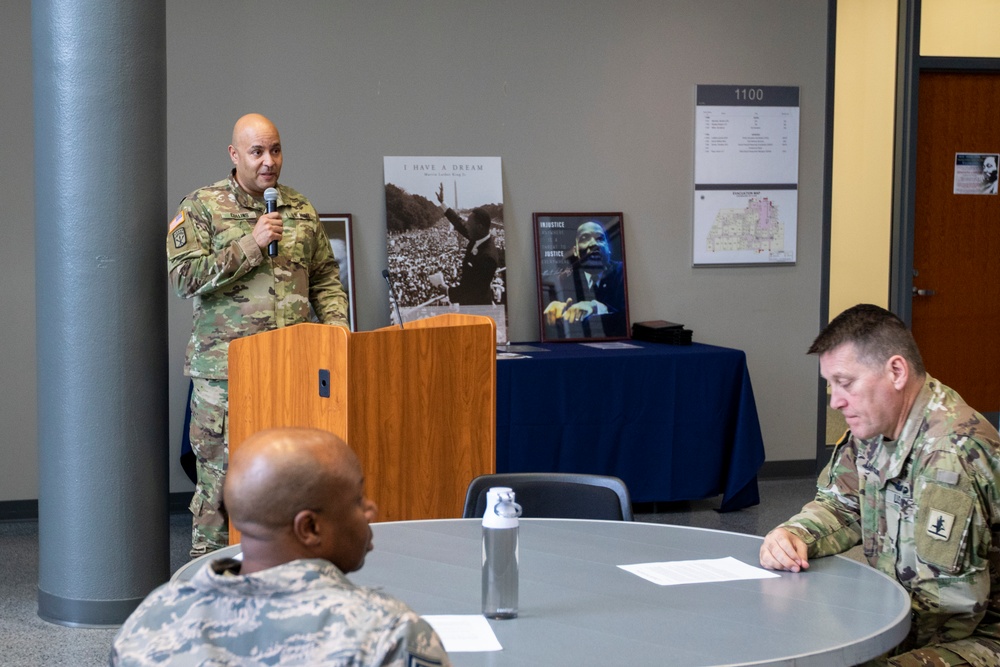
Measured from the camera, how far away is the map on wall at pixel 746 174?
6.18 metres

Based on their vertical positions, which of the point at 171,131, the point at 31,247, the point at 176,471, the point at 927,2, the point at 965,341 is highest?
the point at 927,2

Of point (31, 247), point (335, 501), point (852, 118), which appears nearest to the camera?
point (335, 501)

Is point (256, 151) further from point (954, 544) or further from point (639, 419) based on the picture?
point (954, 544)

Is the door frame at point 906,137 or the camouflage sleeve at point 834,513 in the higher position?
the door frame at point 906,137

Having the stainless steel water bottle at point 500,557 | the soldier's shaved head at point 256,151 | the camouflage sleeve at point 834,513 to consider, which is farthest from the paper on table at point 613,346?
the stainless steel water bottle at point 500,557

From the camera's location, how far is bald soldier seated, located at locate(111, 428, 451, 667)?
115 cm

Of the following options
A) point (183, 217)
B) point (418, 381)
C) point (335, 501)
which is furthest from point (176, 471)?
point (335, 501)

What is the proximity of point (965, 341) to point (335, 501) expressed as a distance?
6318mm

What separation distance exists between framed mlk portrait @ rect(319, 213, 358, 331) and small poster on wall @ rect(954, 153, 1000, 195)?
3600 mm

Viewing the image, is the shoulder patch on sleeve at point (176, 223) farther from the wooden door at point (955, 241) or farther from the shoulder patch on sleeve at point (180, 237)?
the wooden door at point (955, 241)

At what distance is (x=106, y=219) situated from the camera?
3.74 m

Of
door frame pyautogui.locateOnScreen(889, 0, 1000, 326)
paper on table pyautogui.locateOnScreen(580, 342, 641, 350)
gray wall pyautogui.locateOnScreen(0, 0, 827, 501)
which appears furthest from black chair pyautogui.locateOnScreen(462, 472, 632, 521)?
door frame pyautogui.locateOnScreen(889, 0, 1000, 326)

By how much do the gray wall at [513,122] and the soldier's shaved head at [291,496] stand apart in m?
4.43

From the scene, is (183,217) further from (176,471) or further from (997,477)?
(997,477)
